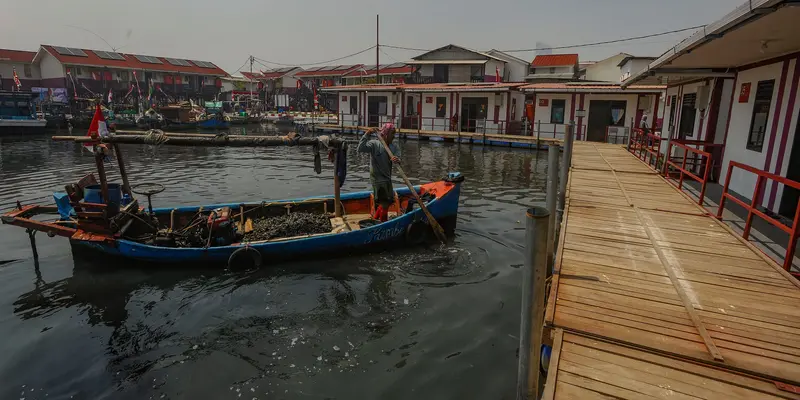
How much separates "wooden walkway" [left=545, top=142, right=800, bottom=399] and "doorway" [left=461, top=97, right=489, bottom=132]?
25.5 metres

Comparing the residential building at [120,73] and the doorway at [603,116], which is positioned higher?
the residential building at [120,73]

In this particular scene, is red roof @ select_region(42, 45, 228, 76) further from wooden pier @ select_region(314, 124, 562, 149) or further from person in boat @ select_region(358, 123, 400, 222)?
person in boat @ select_region(358, 123, 400, 222)

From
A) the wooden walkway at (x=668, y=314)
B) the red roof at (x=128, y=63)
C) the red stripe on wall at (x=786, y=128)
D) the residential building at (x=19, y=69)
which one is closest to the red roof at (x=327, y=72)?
the red roof at (x=128, y=63)

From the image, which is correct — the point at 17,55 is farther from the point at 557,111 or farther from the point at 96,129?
the point at 557,111

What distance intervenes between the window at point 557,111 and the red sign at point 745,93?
17.9m

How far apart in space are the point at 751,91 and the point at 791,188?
335 centimetres

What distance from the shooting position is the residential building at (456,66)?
3869cm

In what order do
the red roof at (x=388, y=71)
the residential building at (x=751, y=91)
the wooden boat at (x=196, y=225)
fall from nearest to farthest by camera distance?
the residential building at (x=751, y=91) < the wooden boat at (x=196, y=225) < the red roof at (x=388, y=71)

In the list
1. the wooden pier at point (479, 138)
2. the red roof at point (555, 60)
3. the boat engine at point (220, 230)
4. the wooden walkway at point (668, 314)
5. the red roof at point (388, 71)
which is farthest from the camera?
the red roof at point (388, 71)

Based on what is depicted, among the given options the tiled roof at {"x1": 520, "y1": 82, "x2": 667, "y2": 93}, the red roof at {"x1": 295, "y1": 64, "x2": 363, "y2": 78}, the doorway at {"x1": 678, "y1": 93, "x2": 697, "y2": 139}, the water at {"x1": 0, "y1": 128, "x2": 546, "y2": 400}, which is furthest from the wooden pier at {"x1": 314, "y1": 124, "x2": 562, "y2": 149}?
the red roof at {"x1": 295, "y1": 64, "x2": 363, "y2": 78}

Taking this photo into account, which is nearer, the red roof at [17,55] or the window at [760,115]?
the window at [760,115]

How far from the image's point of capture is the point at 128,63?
5216cm

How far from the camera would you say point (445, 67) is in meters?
39.1

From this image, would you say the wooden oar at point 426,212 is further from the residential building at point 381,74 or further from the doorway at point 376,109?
the residential building at point 381,74
